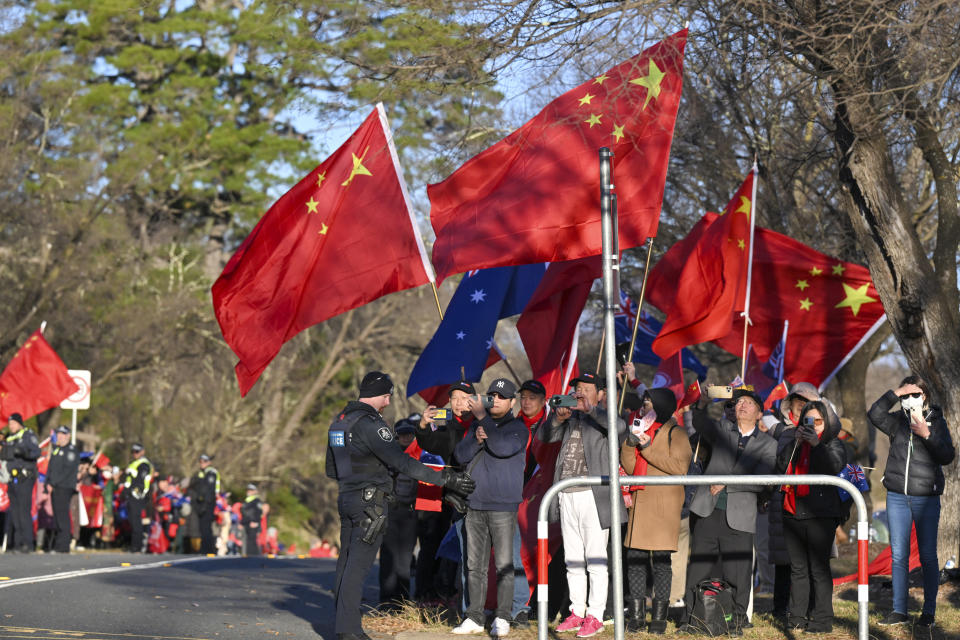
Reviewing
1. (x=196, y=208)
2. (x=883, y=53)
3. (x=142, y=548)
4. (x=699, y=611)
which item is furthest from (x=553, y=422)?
(x=196, y=208)

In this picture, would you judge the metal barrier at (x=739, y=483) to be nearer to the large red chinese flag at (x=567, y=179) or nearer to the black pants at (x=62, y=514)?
the large red chinese flag at (x=567, y=179)

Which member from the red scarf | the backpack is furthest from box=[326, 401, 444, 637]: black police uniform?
the red scarf

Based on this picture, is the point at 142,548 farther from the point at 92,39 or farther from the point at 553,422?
the point at 92,39

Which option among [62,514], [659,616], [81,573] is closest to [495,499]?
[659,616]

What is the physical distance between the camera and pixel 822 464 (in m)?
10.1

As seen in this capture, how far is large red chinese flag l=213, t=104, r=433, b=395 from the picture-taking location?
1182 cm

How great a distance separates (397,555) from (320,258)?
2.76m

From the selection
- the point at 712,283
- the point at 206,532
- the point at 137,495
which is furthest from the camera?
the point at 206,532

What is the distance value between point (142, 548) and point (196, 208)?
17957 millimetres

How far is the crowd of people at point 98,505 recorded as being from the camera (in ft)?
65.7

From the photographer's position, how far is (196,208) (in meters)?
40.6

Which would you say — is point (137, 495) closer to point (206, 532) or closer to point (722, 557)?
point (206, 532)

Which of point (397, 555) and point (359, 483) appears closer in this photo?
point (359, 483)

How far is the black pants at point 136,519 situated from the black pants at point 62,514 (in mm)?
2650
